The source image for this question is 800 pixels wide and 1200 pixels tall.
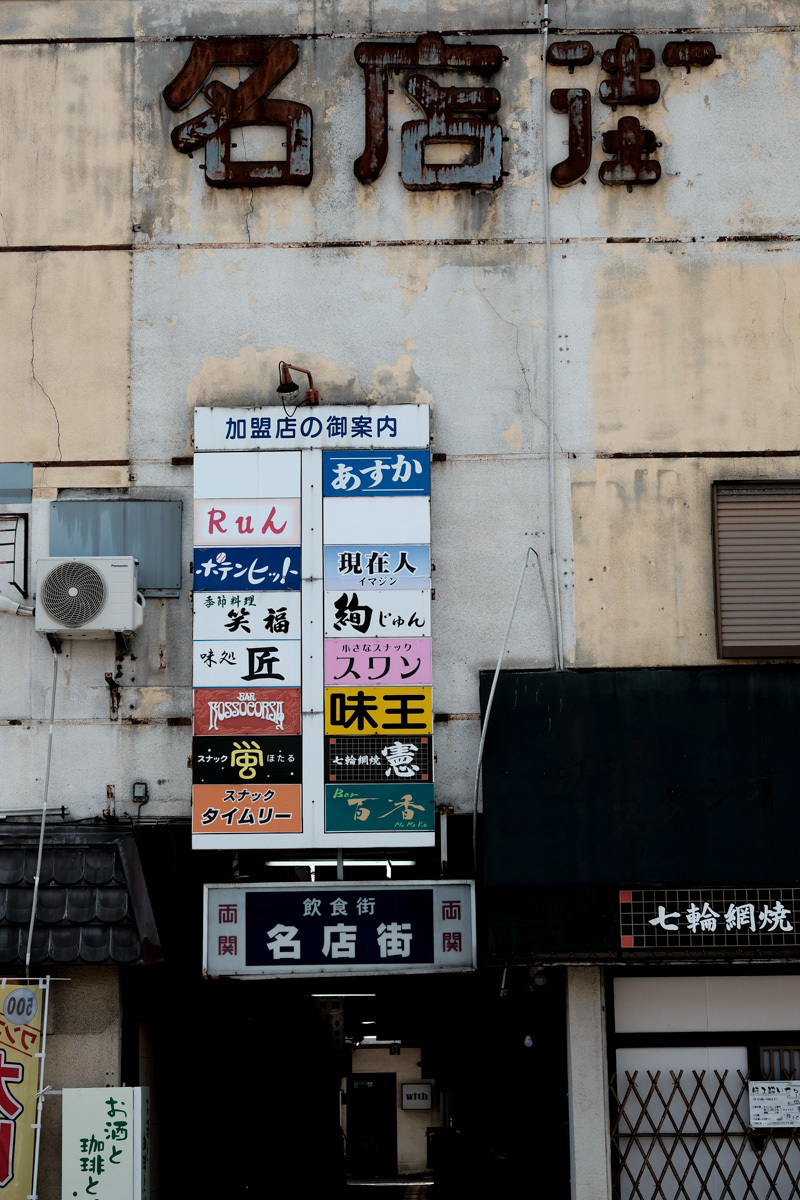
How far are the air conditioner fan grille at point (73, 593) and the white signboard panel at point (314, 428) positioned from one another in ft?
5.00

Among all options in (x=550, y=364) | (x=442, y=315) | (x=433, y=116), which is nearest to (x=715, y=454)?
(x=550, y=364)

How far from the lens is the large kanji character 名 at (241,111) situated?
10.6m

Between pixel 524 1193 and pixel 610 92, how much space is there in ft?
34.4

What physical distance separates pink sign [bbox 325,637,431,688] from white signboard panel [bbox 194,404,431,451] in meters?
1.75

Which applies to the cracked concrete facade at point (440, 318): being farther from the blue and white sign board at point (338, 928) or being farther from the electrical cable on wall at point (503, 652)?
the blue and white sign board at point (338, 928)

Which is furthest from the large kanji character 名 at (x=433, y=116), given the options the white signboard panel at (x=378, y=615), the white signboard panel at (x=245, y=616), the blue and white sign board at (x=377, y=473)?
the white signboard panel at (x=245, y=616)

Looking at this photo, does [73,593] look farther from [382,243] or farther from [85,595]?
[382,243]

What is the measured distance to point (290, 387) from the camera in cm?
1014

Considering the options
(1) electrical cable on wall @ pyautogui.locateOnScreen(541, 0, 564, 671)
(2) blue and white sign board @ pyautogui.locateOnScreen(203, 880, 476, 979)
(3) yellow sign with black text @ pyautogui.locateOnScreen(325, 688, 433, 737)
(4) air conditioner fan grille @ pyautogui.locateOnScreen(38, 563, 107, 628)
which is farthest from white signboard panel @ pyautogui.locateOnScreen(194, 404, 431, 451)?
(2) blue and white sign board @ pyautogui.locateOnScreen(203, 880, 476, 979)

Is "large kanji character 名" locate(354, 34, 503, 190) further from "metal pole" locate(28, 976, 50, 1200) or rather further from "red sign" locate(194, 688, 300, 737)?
"metal pole" locate(28, 976, 50, 1200)

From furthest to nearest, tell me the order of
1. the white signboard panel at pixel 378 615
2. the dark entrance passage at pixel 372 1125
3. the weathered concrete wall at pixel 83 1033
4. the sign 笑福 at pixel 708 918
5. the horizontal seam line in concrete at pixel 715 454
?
the dark entrance passage at pixel 372 1125 < the horizontal seam line in concrete at pixel 715 454 < the white signboard panel at pixel 378 615 < the weathered concrete wall at pixel 83 1033 < the sign 笑福 at pixel 708 918

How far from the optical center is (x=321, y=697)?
32.7ft

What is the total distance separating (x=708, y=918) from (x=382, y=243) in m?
6.65

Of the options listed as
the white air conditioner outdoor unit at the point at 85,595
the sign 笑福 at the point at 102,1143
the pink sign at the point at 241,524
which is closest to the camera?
the sign 笑福 at the point at 102,1143
